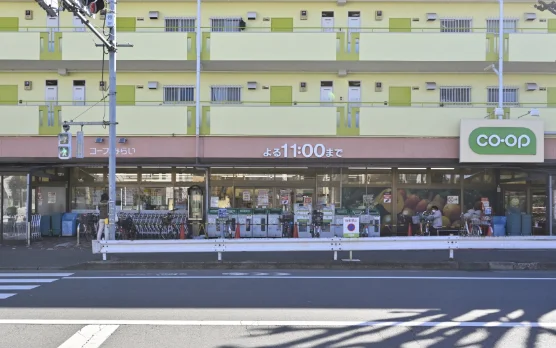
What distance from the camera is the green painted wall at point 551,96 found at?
18.4m

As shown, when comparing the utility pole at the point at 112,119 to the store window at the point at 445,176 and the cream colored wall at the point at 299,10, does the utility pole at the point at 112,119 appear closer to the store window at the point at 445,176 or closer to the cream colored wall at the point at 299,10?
the cream colored wall at the point at 299,10

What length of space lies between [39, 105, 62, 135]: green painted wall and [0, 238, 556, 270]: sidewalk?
470 centimetres

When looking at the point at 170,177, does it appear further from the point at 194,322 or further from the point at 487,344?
the point at 487,344

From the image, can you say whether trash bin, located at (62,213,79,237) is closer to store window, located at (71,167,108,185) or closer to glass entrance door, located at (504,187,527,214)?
store window, located at (71,167,108,185)

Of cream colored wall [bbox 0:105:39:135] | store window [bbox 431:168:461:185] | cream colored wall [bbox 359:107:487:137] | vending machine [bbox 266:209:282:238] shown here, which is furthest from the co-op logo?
cream colored wall [bbox 0:105:39:135]

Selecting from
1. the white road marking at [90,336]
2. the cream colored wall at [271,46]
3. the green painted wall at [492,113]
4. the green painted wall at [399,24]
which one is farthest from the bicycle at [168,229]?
the green painted wall at [492,113]

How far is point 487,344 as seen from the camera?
6.04 metres

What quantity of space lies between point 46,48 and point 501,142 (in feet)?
A: 54.1

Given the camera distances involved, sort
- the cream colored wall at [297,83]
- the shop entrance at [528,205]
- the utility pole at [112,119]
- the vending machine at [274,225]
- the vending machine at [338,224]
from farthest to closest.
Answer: the cream colored wall at [297,83], the shop entrance at [528,205], the vending machine at [274,225], the vending machine at [338,224], the utility pole at [112,119]

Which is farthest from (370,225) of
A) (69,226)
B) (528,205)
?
(69,226)

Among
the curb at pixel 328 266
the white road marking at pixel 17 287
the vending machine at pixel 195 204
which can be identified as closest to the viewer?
the white road marking at pixel 17 287

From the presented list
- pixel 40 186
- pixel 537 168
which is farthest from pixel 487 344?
pixel 40 186

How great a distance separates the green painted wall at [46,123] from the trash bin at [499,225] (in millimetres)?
16309

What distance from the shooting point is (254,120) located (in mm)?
17125
